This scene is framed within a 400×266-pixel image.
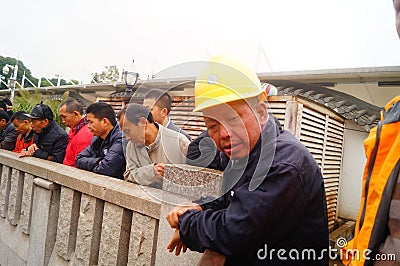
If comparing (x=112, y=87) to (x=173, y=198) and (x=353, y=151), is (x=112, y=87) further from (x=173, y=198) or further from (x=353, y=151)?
(x=173, y=198)

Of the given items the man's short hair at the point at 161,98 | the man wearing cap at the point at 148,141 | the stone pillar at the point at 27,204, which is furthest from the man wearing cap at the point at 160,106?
the stone pillar at the point at 27,204

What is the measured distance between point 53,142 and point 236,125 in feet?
11.8

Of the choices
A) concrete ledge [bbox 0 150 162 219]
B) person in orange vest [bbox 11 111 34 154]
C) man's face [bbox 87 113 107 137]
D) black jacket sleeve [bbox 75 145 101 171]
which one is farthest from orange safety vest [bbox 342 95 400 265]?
person in orange vest [bbox 11 111 34 154]

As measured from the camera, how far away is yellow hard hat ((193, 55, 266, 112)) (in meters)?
1.28

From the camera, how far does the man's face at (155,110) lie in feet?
10.4

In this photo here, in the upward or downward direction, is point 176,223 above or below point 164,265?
above

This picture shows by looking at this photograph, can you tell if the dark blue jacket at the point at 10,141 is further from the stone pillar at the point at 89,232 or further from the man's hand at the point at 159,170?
the man's hand at the point at 159,170

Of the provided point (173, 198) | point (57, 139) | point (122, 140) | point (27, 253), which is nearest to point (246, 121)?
point (173, 198)

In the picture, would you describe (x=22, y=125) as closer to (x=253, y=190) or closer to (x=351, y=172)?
(x=253, y=190)

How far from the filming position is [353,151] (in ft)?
19.1

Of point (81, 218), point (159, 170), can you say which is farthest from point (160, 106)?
point (81, 218)

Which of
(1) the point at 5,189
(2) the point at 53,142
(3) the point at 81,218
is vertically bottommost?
(1) the point at 5,189

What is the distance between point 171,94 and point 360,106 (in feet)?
11.1

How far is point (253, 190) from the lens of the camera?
3.75ft
